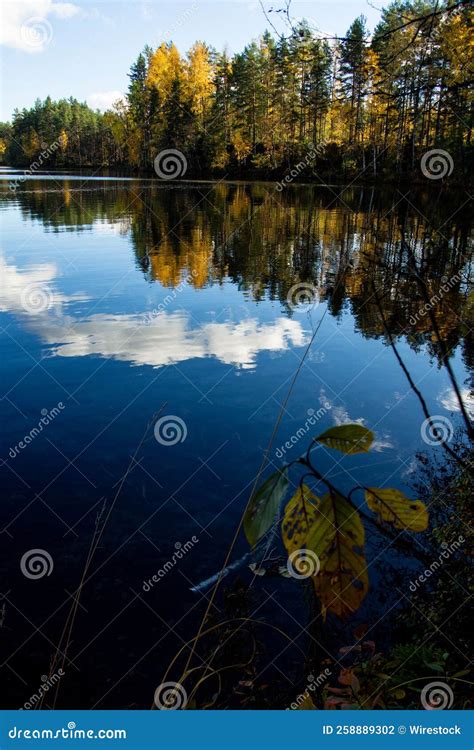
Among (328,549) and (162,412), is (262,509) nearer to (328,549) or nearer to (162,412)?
(328,549)

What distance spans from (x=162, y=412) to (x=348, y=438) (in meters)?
6.00

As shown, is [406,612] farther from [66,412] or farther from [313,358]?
[313,358]

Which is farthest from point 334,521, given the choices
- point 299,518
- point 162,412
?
point 162,412

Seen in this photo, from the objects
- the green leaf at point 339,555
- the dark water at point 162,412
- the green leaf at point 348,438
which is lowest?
the dark water at point 162,412

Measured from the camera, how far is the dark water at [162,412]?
152 inches

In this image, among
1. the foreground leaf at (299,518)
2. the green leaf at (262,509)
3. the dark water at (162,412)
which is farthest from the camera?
the dark water at (162,412)

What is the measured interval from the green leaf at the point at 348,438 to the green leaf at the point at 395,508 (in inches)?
4.5

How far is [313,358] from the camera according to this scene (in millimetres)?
9102

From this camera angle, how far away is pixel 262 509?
1.09 meters

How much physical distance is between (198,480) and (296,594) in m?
1.86

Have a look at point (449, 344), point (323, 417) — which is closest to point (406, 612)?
point (323, 417)

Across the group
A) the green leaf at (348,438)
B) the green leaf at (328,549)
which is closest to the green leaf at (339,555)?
the green leaf at (328,549)

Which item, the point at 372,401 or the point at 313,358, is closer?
the point at 372,401

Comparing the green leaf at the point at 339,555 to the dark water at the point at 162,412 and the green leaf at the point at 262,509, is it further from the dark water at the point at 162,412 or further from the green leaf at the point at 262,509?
the dark water at the point at 162,412
